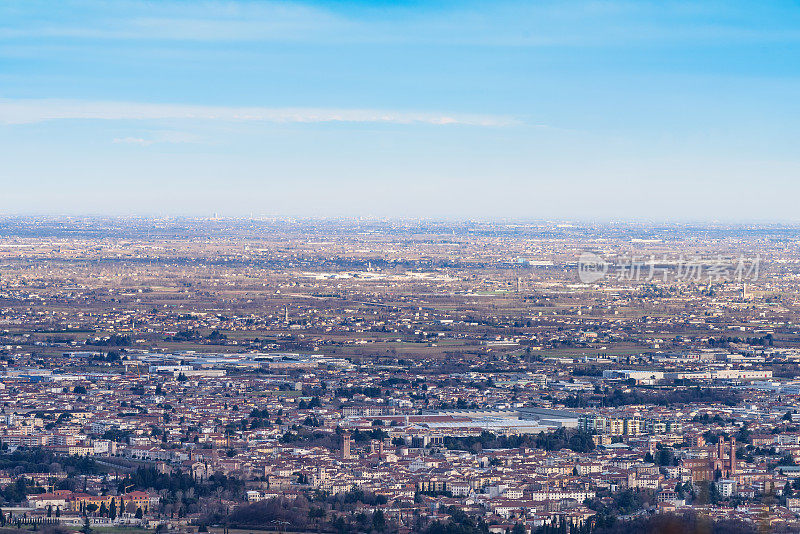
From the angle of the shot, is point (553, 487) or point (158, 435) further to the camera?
point (158, 435)

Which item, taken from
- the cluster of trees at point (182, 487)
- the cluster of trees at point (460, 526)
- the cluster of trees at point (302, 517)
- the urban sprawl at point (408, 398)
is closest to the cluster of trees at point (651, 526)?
the urban sprawl at point (408, 398)

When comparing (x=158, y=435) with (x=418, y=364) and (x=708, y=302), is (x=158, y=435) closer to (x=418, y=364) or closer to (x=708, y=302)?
(x=418, y=364)

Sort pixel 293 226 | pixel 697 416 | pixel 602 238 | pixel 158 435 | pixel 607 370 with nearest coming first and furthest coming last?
pixel 158 435 < pixel 697 416 < pixel 607 370 < pixel 602 238 < pixel 293 226

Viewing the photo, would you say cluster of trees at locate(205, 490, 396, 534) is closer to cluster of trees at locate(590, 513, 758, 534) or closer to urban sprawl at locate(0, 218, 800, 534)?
urban sprawl at locate(0, 218, 800, 534)

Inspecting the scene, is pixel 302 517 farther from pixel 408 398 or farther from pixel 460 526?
pixel 408 398

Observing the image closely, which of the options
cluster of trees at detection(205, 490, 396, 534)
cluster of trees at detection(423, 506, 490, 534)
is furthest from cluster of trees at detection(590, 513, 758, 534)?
cluster of trees at detection(205, 490, 396, 534)

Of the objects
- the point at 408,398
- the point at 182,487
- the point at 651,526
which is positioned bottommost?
the point at 408,398

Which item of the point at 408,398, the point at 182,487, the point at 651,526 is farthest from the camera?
the point at 408,398

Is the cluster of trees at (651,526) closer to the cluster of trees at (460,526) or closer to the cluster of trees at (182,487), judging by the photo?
the cluster of trees at (460,526)

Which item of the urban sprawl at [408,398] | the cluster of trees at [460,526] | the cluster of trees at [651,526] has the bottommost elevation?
the urban sprawl at [408,398]

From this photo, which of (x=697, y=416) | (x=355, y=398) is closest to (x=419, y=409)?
(x=355, y=398)

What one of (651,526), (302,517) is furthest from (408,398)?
(651,526)
